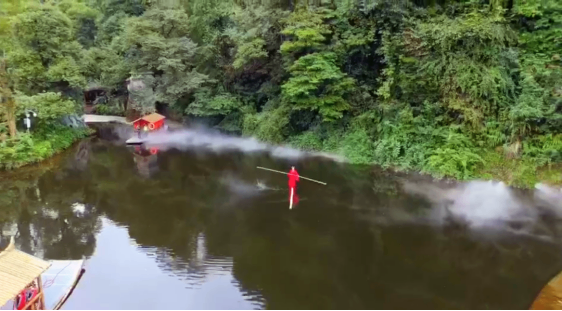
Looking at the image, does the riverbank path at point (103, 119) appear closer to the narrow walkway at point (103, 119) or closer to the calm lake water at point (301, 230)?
the narrow walkway at point (103, 119)

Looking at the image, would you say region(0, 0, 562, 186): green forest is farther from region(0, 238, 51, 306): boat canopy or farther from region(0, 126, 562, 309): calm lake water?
region(0, 238, 51, 306): boat canopy

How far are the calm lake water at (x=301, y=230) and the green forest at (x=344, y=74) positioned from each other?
1.77 m

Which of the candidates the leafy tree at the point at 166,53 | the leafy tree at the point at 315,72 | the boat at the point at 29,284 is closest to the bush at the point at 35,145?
the leafy tree at the point at 166,53

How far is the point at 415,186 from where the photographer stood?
1717 centimetres

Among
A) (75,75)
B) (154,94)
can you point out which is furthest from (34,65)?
(154,94)

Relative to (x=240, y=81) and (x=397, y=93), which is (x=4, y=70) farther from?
(x=397, y=93)

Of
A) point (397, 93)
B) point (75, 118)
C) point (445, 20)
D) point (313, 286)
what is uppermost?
point (445, 20)

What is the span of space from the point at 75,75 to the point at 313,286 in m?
18.5

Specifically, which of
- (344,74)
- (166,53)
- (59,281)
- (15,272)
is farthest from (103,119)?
(15,272)

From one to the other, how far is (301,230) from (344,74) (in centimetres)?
931

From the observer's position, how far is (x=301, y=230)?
13.9 meters

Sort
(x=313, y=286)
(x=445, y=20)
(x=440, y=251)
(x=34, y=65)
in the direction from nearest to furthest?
(x=313, y=286) < (x=440, y=251) < (x=445, y=20) < (x=34, y=65)

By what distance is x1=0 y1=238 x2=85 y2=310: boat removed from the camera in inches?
391

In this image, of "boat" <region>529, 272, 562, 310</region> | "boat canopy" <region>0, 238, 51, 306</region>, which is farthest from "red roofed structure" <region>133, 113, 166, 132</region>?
"boat" <region>529, 272, 562, 310</region>
